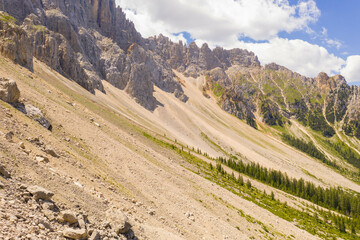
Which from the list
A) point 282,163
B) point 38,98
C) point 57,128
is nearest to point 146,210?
point 57,128

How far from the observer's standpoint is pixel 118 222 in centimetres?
1764

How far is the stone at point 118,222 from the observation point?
56.9 ft

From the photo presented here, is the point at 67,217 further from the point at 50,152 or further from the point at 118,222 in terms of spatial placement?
the point at 50,152

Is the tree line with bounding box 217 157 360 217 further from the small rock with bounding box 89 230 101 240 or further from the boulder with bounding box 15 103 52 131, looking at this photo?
the small rock with bounding box 89 230 101 240

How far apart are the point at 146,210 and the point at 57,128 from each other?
815 inches

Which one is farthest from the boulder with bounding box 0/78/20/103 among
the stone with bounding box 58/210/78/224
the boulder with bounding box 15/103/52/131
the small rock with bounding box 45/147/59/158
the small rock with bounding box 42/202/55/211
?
the stone with bounding box 58/210/78/224

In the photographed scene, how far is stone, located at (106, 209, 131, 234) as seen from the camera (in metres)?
17.3

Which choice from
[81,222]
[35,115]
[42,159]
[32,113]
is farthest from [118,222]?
[32,113]

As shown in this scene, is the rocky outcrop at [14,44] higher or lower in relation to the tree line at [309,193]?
higher

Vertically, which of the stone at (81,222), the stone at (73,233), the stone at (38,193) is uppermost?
the stone at (38,193)

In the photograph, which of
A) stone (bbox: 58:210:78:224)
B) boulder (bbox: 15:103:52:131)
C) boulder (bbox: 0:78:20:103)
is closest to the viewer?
stone (bbox: 58:210:78:224)

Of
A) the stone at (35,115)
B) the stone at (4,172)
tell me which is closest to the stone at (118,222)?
the stone at (4,172)

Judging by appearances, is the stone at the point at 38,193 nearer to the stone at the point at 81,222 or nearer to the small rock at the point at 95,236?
the stone at the point at 81,222

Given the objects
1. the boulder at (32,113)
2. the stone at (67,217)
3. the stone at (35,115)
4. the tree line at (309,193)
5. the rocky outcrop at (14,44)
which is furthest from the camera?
the tree line at (309,193)
